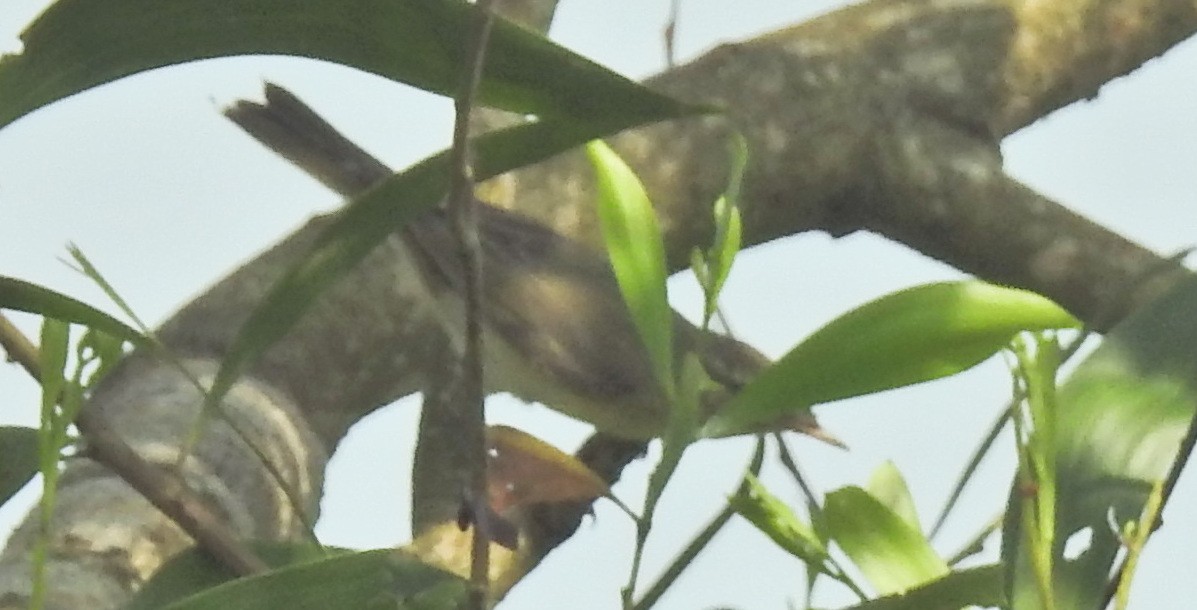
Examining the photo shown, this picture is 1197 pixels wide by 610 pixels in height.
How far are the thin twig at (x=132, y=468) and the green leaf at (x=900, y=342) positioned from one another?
8.6 inches

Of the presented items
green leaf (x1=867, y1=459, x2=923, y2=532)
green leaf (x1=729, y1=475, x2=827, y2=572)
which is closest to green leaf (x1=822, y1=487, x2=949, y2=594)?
green leaf (x1=729, y1=475, x2=827, y2=572)

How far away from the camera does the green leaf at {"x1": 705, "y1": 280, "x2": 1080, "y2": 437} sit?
457 millimetres

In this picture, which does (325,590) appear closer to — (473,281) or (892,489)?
(473,281)

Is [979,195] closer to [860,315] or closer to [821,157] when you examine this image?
[821,157]

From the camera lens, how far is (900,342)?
1.52 ft

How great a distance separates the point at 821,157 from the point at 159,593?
91cm

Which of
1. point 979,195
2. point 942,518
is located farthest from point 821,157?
point 942,518

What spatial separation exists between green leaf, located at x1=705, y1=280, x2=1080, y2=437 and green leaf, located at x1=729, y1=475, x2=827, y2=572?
0.13ft

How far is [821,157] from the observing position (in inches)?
52.9

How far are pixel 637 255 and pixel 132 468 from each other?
208 mm

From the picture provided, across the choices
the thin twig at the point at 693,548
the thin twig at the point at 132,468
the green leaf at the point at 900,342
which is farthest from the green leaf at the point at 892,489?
the thin twig at the point at 132,468

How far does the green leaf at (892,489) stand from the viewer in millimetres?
646

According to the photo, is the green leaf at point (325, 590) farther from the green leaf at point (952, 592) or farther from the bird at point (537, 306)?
the bird at point (537, 306)

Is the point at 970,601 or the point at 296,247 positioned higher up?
the point at 296,247
